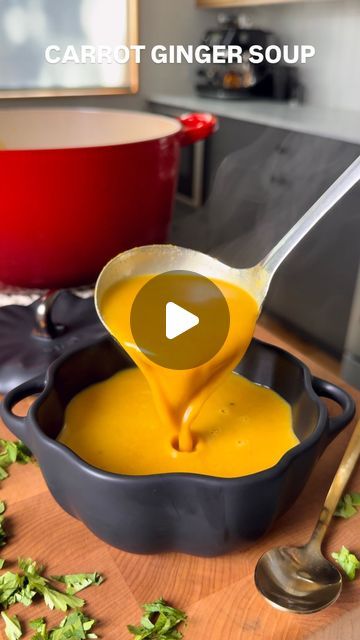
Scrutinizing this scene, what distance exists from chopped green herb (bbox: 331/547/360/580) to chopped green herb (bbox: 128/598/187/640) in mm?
135

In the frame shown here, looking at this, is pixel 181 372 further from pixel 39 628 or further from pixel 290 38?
pixel 290 38

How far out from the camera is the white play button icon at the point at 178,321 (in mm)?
563

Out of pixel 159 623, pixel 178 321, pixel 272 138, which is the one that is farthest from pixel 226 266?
pixel 272 138

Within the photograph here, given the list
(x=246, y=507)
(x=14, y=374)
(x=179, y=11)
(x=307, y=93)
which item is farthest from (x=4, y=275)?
(x=179, y=11)

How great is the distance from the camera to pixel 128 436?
21.7 inches

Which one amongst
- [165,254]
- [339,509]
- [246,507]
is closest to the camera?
[246,507]

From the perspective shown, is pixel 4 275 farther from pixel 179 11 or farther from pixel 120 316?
pixel 179 11

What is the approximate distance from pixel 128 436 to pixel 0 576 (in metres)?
0.17

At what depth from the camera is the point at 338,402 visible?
0.54 m

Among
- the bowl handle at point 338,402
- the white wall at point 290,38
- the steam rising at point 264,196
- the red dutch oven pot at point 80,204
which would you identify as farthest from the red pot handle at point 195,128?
the white wall at point 290,38

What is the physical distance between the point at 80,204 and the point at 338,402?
34cm

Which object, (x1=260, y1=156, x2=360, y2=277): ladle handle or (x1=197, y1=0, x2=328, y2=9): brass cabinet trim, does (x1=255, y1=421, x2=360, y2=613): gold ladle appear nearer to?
(x1=260, y1=156, x2=360, y2=277): ladle handle

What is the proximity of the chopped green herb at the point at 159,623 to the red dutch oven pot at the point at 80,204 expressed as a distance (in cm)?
39

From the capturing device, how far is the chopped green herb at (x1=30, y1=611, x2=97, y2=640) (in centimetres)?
39
